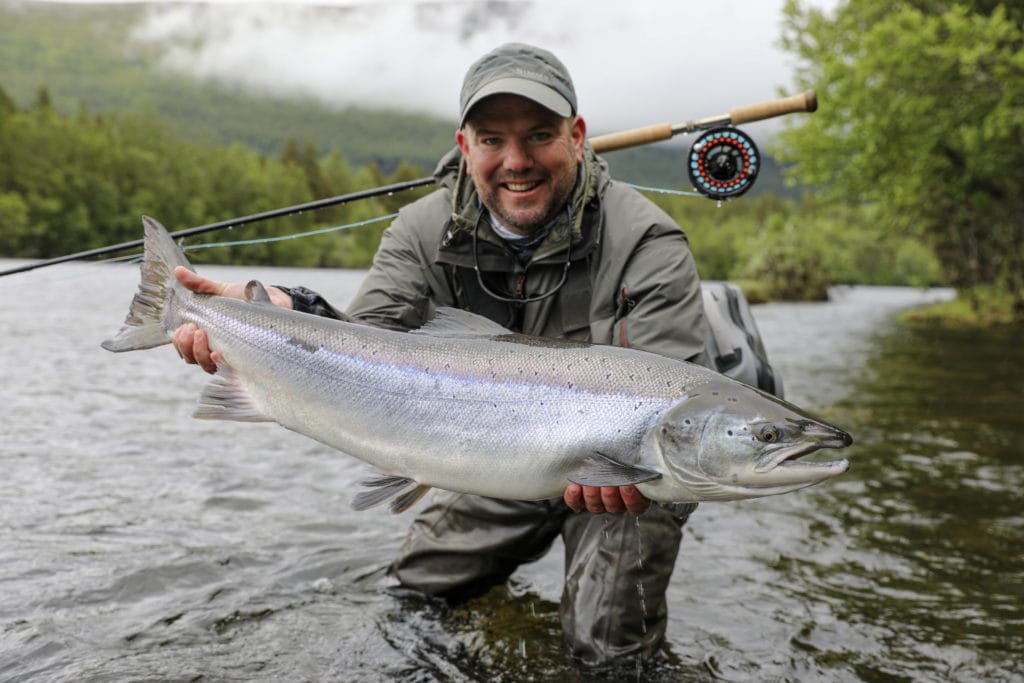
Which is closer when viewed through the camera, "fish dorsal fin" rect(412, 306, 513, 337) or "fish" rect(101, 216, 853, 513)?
"fish" rect(101, 216, 853, 513)

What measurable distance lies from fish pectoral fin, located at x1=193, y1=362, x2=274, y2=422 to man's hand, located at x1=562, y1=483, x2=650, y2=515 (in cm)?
110

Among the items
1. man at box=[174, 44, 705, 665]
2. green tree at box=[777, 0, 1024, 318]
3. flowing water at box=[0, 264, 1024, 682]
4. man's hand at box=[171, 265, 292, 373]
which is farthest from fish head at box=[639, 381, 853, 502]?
green tree at box=[777, 0, 1024, 318]

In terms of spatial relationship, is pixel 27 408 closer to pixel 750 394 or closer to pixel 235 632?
pixel 235 632

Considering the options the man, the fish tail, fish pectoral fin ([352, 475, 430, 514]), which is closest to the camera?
fish pectoral fin ([352, 475, 430, 514])

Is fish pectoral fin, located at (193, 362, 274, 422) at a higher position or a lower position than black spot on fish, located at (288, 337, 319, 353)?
lower

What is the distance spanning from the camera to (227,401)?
3.22m

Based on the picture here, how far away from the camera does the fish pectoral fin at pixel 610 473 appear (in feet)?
8.80

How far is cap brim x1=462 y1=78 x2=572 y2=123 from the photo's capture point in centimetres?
334

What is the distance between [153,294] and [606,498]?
71.2 inches

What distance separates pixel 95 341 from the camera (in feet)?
49.1

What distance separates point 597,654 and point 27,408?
736 centimetres

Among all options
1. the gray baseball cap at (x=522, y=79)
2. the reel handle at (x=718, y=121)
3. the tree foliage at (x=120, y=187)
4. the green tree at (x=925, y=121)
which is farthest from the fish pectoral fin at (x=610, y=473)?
the tree foliage at (x=120, y=187)

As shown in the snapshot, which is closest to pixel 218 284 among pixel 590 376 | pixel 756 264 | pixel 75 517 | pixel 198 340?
pixel 198 340

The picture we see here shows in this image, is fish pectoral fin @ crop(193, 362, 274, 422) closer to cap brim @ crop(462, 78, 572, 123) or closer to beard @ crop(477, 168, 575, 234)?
beard @ crop(477, 168, 575, 234)
